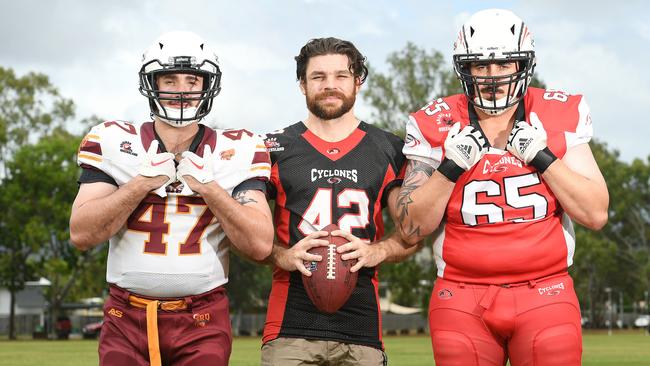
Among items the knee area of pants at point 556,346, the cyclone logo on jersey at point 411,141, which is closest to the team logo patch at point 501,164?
the cyclone logo on jersey at point 411,141

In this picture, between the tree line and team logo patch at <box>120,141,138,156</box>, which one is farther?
the tree line

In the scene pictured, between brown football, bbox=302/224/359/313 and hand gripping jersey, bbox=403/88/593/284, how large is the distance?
553 mm

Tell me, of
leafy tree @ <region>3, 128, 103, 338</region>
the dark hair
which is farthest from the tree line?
the dark hair

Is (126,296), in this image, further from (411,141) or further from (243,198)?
(411,141)

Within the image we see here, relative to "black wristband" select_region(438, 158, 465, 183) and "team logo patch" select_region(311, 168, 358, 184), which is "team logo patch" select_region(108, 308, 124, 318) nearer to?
"team logo patch" select_region(311, 168, 358, 184)

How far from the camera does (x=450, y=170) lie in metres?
5.12

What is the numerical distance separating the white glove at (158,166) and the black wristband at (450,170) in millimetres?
1482

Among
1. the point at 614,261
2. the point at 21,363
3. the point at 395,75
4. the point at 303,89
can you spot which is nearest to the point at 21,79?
the point at 395,75

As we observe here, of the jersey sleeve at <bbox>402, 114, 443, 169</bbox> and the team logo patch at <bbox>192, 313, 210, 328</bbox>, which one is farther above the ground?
the jersey sleeve at <bbox>402, 114, 443, 169</bbox>

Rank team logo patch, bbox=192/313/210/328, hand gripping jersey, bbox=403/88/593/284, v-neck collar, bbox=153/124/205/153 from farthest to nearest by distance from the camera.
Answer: v-neck collar, bbox=153/124/205/153 < hand gripping jersey, bbox=403/88/593/284 < team logo patch, bbox=192/313/210/328

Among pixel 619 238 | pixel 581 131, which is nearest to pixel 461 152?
pixel 581 131

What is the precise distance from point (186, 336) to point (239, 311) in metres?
46.9

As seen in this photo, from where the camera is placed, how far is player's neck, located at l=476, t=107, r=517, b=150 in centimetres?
539

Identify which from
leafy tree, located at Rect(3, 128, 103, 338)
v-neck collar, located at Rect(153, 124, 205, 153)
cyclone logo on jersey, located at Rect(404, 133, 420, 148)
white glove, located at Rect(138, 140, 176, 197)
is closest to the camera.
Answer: white glove, located at Rect(138, 140, 176, 197)
